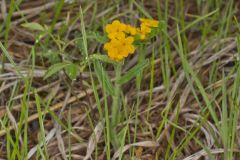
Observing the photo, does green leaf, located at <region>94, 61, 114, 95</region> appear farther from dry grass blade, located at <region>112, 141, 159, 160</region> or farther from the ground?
dry grass blade, located at <region>112, 141, 159, 160</region>

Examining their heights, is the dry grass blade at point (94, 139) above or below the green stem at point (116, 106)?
below

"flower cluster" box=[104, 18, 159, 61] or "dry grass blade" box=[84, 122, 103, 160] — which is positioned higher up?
"flower cluster" box=[104, 18, 159, 61]

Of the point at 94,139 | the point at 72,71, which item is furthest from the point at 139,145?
the point at 72,71

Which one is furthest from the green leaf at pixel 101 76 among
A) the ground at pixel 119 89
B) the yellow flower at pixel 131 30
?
the yellow flower at pixel 131 30

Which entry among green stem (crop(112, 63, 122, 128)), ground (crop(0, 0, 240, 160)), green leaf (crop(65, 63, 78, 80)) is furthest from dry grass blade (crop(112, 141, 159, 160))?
green leaf (crop(65, 63, 78, 80))

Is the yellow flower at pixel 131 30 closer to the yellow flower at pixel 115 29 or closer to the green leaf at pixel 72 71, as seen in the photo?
the yellow flower at pixel 115 29

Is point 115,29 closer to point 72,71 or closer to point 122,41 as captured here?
point 122,41

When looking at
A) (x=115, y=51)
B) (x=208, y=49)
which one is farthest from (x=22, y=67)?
(x=208, y=49)

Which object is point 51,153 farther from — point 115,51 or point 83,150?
point 115,51

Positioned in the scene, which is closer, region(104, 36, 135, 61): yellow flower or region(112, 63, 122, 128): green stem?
region(104, 36, 135, 61): yellow flower
